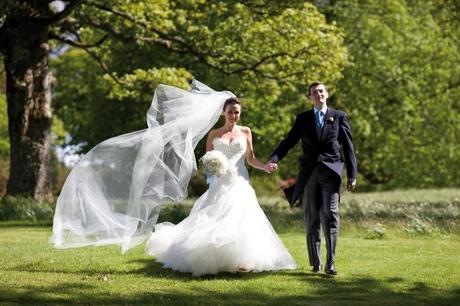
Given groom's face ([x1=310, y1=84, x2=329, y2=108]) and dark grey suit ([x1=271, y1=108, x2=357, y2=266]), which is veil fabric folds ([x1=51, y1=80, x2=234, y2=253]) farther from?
dark grey suit ([x1=271, y1=108, x2=357, y2=266])

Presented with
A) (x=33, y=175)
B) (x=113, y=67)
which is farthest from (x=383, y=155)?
(x=33, y=175)

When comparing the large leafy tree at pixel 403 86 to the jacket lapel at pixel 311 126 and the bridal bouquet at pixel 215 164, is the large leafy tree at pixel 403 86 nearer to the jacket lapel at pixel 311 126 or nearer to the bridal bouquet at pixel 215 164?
the jacket lapel at pixel 311 126

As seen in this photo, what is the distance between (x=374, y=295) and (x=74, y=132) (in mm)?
28590

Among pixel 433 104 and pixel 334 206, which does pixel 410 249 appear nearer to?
pixel 334 206

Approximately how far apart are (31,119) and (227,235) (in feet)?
41.8

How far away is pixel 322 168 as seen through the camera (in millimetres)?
9531

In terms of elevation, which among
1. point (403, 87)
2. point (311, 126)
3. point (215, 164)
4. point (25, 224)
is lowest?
point (25, 224)

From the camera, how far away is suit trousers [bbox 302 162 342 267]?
9.47 meters

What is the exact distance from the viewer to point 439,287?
28.9 ft

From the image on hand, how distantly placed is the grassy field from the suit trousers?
0.36 meters

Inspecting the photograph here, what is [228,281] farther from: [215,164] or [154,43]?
[154,43]

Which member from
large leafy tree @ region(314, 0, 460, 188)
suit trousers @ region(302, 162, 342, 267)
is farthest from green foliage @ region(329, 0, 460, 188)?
suit trousers @ region(302, 162, 342, 267)

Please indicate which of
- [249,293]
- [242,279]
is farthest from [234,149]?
[249,293]

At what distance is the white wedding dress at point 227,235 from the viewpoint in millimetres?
9266
